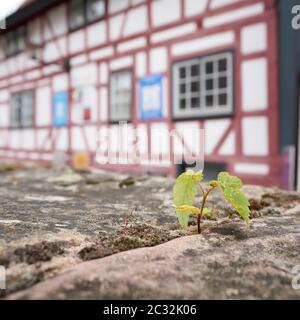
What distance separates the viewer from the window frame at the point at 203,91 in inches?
270

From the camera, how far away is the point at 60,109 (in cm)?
1081

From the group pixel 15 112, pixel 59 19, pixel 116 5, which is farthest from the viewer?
pixel 15 112

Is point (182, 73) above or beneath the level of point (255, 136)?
above

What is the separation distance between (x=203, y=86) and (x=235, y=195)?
240 inches

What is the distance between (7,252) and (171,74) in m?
6.95

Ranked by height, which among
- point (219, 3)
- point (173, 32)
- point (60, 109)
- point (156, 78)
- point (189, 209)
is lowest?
point (189, 209)

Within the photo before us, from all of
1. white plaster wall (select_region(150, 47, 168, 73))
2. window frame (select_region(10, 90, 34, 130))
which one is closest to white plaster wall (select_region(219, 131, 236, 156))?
white plaster wall (select_region(150, 47, 168, 73))

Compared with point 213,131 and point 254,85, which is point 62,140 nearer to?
point 213,131

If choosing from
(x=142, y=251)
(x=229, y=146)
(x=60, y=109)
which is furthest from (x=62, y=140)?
(x=142, y=251)

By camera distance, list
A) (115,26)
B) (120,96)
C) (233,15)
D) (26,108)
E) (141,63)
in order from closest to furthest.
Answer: (233,15) → (141,63) → (115,26) → (120,96) → (26,108)

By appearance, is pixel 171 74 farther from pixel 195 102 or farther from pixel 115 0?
pixel 115 0

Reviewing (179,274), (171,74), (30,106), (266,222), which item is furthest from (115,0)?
(179,274)

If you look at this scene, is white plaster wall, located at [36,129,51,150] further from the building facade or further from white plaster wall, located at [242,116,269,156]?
white plaster wall, located at [242,116,269,156]
